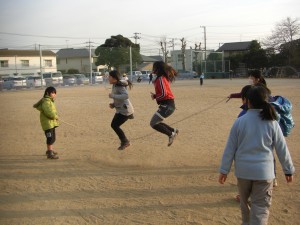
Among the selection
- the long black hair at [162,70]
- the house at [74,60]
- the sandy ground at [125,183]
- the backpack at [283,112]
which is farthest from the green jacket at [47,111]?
the house at [74,60]

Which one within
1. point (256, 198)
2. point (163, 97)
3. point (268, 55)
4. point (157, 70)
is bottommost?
point (256, 198)

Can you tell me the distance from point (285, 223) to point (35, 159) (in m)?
4.73

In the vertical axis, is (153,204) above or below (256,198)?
below

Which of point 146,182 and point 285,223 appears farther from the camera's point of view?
point 146,182

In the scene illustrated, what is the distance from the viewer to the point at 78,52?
74.2m

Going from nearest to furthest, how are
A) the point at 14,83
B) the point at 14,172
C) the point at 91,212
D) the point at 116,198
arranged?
the point at 91,212 < the point at 116,198 < the point at 14,172 < the point at 14,83

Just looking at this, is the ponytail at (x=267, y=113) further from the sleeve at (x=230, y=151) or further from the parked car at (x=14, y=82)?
the parked car at (x=14, y=82)

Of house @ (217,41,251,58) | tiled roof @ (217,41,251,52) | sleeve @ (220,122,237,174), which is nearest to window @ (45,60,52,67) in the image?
house @ (217,41,251,58)

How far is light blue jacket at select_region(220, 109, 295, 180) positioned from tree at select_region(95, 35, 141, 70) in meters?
56.0

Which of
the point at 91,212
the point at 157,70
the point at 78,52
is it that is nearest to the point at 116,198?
the point at 91,212

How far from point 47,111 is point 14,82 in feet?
112

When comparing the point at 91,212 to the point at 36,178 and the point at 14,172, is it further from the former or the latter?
the point at 14,172

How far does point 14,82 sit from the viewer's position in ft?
125

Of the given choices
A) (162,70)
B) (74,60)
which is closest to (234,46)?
(74,60)
